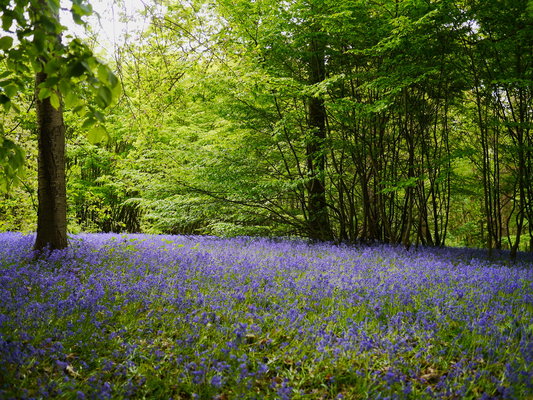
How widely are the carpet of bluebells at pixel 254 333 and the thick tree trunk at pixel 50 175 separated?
2.06 ft

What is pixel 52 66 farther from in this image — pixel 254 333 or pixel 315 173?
pixel 315 173

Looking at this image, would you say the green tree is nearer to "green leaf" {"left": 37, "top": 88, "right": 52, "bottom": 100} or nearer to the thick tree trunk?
"green leaf" {"left": 37, "top": 88, "right": 52, "bottom": 100}

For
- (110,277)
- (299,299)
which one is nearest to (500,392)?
(299,299)

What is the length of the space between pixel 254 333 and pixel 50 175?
14.4 feet

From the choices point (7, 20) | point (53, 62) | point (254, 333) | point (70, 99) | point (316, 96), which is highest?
point (316, 96)

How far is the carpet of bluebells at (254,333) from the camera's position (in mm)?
2697

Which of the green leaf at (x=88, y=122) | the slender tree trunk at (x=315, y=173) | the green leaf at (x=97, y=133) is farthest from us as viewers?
the slender tree trunk at (x=315, y=173)

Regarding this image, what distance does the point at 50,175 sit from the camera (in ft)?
18.9

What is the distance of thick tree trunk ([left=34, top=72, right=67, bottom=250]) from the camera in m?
5.71

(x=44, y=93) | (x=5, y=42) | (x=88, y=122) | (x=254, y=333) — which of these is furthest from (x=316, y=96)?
(x=5, y=42)

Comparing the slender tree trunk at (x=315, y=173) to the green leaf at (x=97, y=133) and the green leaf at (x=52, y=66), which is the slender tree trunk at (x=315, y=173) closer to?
the green leaf at (x=97, y=133)

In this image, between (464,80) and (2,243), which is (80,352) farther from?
(464,80)

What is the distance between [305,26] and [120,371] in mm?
8996

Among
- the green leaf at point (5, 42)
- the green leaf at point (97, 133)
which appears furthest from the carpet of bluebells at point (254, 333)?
the green leaf at point (5, 42)
